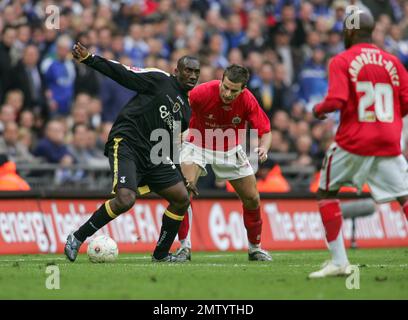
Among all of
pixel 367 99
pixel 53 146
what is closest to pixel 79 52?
pixel 367 99

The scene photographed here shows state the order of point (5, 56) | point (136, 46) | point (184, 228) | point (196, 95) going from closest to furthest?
point (196, 95) < point (184, 228) < point (5, 56) < point (136, 46)

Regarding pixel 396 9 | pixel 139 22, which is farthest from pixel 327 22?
pixel 139 22

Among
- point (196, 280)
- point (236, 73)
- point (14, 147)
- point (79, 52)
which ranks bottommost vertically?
point (196, 280)

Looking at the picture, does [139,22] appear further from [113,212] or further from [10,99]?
[113,212]

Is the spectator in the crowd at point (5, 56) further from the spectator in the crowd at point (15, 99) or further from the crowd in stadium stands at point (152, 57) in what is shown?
the spectator in the crowd at point (15, 99)

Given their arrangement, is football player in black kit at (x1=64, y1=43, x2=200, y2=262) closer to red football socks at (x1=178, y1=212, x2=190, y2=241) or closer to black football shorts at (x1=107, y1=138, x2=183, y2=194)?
black football shorts at (x1=107, y1=138, x2=183, y2=194)

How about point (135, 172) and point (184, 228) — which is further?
point (184, 228)

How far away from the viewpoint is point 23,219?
49.5 ft

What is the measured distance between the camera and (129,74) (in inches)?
460

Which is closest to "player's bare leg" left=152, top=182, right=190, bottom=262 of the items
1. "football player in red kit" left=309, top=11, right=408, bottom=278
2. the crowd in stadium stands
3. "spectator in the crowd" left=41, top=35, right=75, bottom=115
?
"football player in red kit" left=309, top=11, right=408, bottom=278

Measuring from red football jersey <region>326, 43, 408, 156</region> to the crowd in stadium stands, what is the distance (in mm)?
8818

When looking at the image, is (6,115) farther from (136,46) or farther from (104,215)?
(104,215)

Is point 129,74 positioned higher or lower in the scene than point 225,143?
higher

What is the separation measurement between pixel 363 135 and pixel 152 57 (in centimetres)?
1063
